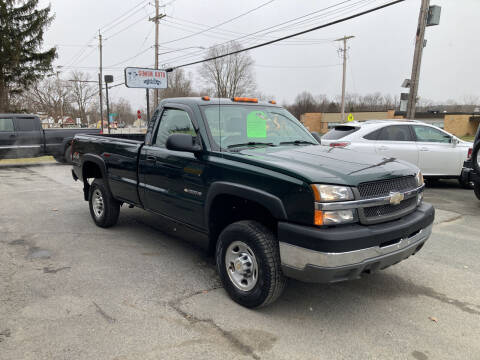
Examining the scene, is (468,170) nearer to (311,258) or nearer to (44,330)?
(311,258)

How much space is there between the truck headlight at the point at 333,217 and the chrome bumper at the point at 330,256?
23 cm

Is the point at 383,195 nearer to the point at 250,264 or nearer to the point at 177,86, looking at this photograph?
the point at 250,264

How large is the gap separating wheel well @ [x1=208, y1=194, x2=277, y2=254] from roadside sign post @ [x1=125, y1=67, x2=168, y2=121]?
1496cm

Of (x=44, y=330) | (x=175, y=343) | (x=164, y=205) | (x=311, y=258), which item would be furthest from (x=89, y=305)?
(x=311, y=258)

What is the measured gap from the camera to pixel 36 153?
1385 cm

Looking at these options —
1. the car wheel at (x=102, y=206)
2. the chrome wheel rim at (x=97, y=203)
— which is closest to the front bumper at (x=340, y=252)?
the car wheel at (x=102, y=206)

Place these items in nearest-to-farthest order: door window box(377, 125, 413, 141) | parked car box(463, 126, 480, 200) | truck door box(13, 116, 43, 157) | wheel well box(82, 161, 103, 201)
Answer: wheel well box(82, 161, 103, 201) → parked car box(463, 126, 480, 200) → door window box(377, 125, 413, 141) → truck door box(13, 116, 43, 157)

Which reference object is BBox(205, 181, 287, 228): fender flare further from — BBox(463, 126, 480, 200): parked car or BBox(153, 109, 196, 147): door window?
BBox(463, 126, 480, 200): parked car

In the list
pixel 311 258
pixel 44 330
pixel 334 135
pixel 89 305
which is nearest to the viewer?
pixel 311 258

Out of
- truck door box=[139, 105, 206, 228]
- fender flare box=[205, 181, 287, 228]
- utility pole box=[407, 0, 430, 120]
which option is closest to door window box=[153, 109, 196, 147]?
truck door box=[139, 105, 206, 228]

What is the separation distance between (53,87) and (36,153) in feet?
179

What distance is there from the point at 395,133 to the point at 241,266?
278 inches

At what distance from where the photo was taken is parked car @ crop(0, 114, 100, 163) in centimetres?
1345

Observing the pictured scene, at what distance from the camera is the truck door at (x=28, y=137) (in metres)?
13.6
